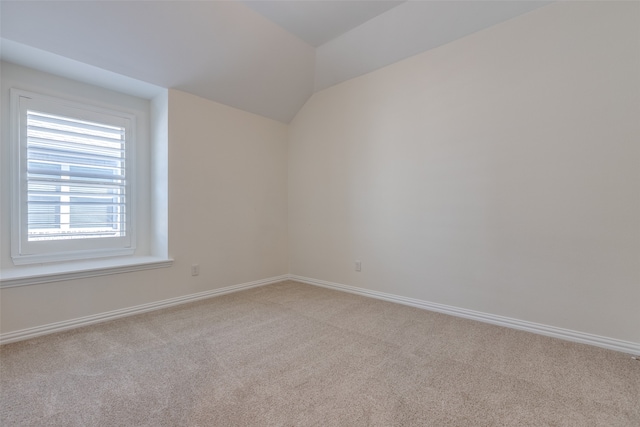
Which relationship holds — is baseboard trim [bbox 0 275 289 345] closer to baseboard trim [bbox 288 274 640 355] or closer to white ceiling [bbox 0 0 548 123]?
baseboard trim [bbox 288 274 640 355]

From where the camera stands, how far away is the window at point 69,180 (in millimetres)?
2434

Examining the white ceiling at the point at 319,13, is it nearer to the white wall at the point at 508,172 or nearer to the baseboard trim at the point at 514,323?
the white wall at the point at 508,172

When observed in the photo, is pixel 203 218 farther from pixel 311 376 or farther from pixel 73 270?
pixel 311 376

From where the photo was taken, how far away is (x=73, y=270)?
2.33 m

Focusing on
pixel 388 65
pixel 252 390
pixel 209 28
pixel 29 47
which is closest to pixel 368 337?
pixel 252 390

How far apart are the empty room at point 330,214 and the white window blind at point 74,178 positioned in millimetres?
17

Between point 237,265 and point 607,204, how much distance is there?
11.3ft

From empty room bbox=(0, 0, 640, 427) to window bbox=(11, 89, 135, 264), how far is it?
2cm

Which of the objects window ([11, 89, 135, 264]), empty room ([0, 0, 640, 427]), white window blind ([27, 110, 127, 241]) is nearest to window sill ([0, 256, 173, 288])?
empty room ([0, 0, 640, 427])

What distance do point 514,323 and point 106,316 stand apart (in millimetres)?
3462

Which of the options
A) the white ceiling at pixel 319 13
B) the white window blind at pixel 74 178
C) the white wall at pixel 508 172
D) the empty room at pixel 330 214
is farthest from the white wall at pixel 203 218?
the white ceiling at pixel 319 13

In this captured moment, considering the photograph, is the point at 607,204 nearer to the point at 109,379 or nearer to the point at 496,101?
the point at 496,101

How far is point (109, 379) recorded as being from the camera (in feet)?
5.39

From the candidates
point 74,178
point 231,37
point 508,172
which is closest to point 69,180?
point 74,178
